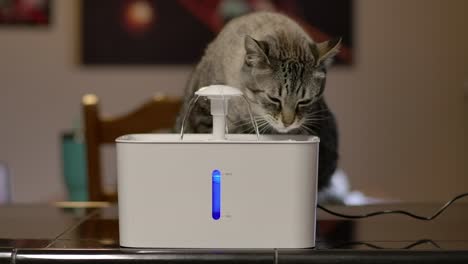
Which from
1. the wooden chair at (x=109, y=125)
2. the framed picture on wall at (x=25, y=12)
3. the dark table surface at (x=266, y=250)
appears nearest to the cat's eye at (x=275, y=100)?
the dark table surface at (x=266, y=250)

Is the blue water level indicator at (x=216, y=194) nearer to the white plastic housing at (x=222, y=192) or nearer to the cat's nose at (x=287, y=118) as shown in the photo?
the white plastic housing at (x=222, y=192)

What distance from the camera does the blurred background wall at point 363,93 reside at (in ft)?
10.8

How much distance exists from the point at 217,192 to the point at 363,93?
2.61 meters

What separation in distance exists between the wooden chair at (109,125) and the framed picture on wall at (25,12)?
1.38 m

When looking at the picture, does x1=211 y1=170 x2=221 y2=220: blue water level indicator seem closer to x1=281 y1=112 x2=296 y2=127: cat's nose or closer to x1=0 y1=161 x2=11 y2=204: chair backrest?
x1=281 y1=112 x2=296 y2=127: cat's nose

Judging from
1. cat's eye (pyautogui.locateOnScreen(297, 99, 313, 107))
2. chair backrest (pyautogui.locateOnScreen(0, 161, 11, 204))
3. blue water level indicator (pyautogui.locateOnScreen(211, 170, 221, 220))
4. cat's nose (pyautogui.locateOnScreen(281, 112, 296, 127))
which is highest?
cat's eye (pyautogui.locateOnScreen(297, 99, 313, 107))

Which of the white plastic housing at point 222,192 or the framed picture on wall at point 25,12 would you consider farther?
the framed picture on wall at point 25,12

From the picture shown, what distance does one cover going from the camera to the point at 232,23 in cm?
152

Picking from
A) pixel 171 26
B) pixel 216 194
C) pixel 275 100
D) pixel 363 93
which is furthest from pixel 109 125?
pixel 363 93

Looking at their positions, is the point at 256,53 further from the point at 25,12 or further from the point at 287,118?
the point at 25,12

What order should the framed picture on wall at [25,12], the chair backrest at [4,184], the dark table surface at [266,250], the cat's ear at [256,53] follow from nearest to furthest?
1. the dark table surface at [266,250]
2. the cat's ear at [256,53]
3. the chair backrest at [4,184]
4. the framed picture on wall at [25,12]

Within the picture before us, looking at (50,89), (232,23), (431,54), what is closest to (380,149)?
(431,54)

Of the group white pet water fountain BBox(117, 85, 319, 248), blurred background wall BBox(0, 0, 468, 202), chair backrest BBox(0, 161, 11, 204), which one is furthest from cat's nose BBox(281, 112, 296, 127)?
blurred background wall BBox(0, 0, 468, 202)

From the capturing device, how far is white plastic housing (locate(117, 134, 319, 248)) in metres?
0.79
